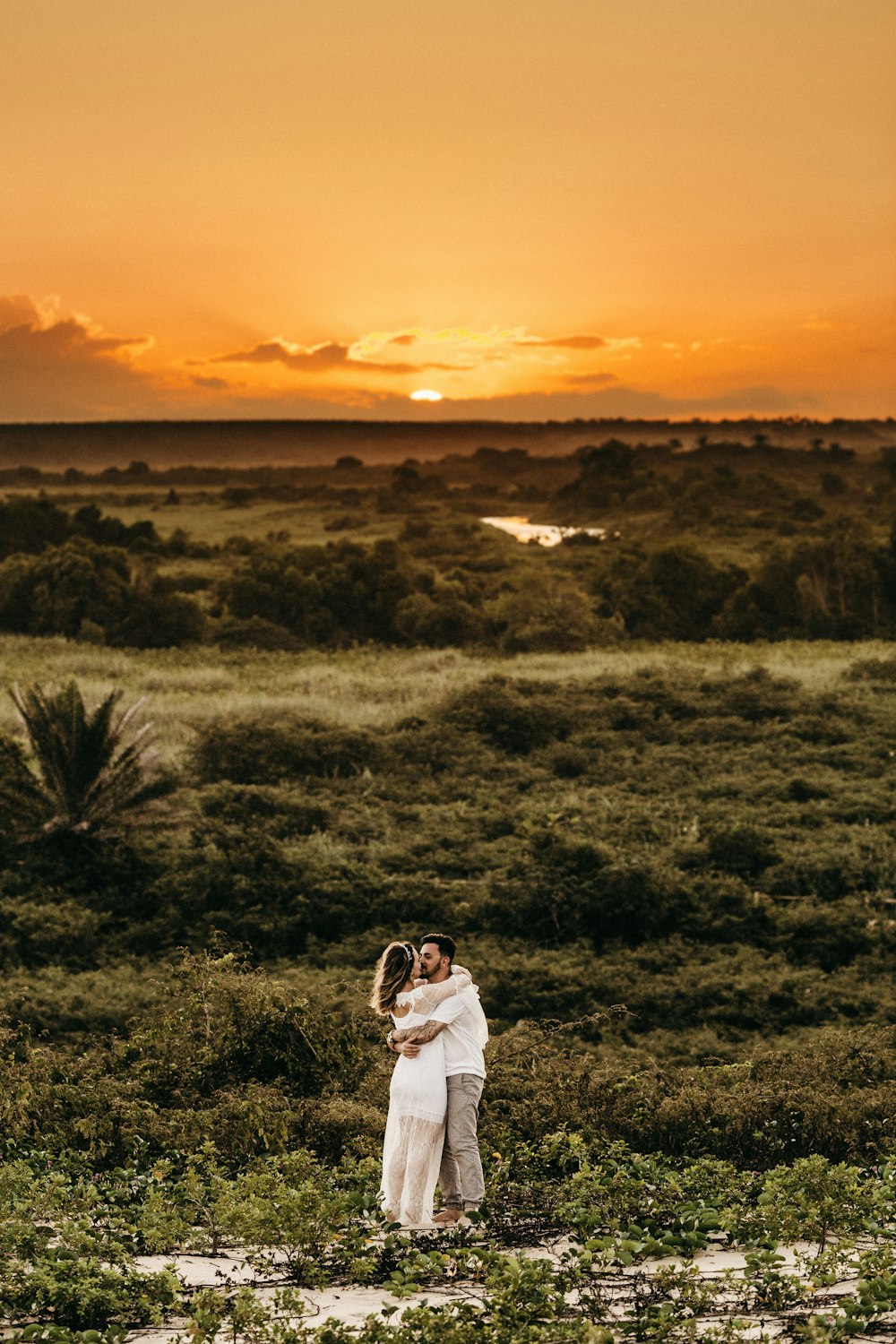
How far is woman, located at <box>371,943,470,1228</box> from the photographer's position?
19.5 feet

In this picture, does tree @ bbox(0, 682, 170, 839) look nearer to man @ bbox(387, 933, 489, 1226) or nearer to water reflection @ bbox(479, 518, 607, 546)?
man @ bbox(387, 933, 489, 1226)

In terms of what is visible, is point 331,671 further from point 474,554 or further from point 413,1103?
point 413,1103

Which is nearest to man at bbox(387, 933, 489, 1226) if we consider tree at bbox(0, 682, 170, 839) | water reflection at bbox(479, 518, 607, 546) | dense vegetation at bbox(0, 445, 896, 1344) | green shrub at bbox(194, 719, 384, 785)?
dense vegetation at bbox(0, 445, 896, 1344)

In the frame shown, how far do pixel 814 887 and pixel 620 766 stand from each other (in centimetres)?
574

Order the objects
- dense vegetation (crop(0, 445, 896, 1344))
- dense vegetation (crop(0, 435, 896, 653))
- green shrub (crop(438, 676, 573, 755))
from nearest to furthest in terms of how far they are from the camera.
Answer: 1. dense vegetation (crop(0, 445, 896, 1344))
2. green shrub (crop(438, 676, 573, 755))
3. dense vegetation (crop(0, 435, 896, 653))

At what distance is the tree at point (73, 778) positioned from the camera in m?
16.3

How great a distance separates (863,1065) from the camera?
9.06m

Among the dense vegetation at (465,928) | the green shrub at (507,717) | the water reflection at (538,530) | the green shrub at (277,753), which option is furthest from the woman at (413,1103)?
the water reflection at (538,530)

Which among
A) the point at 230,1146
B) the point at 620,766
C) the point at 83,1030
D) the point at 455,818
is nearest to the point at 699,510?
the point at 620,766

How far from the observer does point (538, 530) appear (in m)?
44.2

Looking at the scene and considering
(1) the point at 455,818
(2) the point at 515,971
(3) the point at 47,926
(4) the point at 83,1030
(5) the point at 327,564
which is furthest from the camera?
(5) the point at 327,564

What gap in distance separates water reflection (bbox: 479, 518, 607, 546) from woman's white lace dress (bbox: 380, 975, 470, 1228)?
37090 millimetres

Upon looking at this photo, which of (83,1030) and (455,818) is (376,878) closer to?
(455,818)

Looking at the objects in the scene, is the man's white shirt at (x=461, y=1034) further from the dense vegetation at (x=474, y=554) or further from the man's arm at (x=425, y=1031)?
the dense vegetation at (x=474, y=554)
